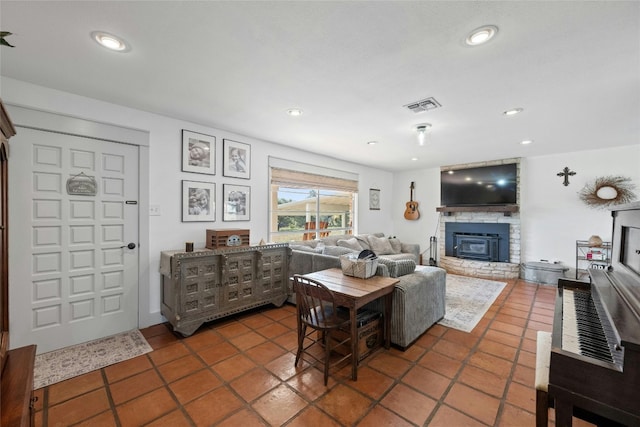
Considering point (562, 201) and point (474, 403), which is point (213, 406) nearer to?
point (474, 403)

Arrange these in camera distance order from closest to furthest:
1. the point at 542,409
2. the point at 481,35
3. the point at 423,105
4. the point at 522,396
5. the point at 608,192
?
the point at 542,409
the point at 481,35
the point at 522,396
the point at 423,105
the point at 608,192

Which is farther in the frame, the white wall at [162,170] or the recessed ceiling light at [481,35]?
the white wall at [162,170]

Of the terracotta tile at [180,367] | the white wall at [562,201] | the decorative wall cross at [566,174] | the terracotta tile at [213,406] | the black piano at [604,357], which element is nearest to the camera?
the black piano at [604,357]

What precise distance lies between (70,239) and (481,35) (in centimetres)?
376

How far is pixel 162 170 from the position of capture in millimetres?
3100

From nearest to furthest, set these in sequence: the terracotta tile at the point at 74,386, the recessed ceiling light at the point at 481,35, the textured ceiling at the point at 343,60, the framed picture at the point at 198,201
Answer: the textured ceiling at the point at 343,60 < the recessed ceiling light at the point at 481,35 < the terracotta tile at the point at 74,386 < the framed picture at the point at 198,201

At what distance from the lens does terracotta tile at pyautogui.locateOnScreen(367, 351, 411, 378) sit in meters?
2.16

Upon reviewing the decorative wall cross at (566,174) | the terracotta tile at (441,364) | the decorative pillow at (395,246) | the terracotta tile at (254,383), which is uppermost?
the decorative wall cross at (566,174)

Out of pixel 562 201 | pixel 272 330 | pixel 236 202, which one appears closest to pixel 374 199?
pixel 562 201

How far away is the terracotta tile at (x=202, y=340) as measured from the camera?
2.59 meters

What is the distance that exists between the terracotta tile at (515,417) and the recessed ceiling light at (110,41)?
3.41m

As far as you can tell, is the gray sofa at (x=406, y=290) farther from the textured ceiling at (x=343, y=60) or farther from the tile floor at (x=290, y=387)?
the textured ceiling at (x=343, y=60)

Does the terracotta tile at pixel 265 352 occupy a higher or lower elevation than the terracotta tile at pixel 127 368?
higher

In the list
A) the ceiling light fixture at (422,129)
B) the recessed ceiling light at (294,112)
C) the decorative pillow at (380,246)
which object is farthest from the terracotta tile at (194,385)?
the decorative pillow at (380,246)
